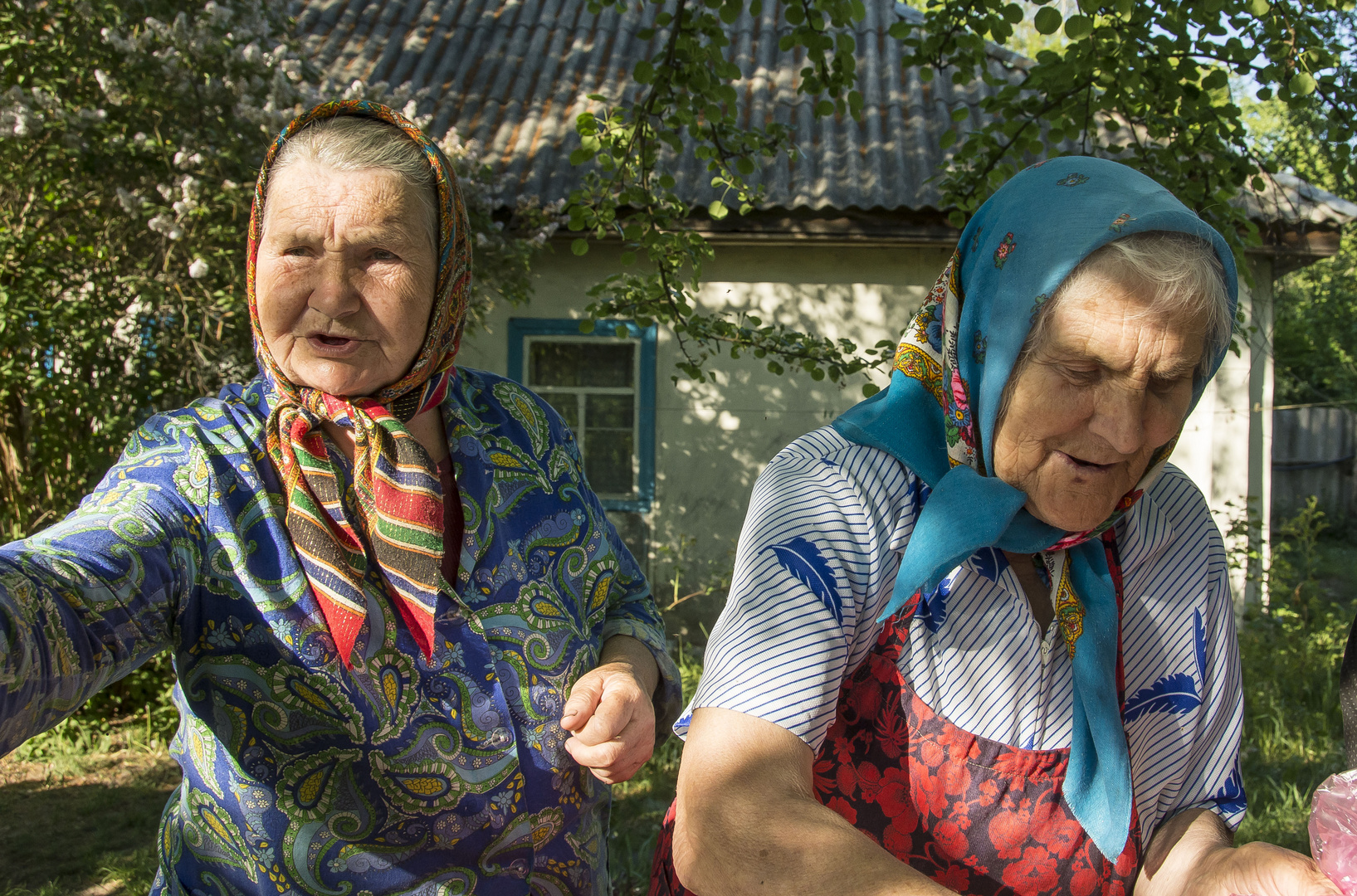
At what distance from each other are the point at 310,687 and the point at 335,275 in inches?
28.5

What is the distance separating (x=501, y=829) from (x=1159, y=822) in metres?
1.18

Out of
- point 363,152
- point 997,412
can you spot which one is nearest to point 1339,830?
point 997,412

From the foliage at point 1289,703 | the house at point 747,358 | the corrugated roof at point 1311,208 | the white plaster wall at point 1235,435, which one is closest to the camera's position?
the foliage at point 1289,703

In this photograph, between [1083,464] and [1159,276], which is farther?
[1083,464]

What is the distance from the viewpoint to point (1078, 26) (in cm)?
349

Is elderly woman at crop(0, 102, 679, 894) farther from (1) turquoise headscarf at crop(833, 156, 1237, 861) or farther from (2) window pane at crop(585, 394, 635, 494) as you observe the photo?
(2) window pane at crop(585, 394, 635, 494)

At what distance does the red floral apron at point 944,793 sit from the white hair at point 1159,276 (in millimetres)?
550

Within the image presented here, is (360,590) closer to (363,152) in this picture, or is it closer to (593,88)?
(363,152)

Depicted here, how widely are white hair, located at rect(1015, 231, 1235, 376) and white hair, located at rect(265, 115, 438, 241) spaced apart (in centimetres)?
114

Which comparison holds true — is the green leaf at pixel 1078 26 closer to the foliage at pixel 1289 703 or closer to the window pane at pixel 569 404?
the foliage at pixel 1289 703

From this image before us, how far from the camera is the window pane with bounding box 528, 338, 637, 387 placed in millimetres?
8047

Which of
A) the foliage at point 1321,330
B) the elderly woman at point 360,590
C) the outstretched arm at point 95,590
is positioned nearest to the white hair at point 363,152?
the elderly woman at point 360,590

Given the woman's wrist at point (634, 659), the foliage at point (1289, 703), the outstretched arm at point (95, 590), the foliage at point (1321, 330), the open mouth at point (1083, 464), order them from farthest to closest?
the foliage at point (1321, 330) → the foliage at point (1289, 703) → the woman's wrist at point (634, 659) → the open mouth at point (1083, 464) → the outstretched arm at point (95, 590)

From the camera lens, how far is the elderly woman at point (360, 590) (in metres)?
1.57
